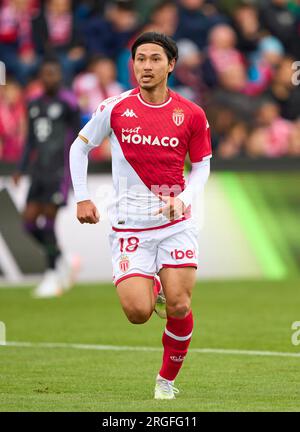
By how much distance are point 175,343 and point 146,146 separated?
132cm

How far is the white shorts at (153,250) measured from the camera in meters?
8.17

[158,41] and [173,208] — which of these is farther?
[158,41]

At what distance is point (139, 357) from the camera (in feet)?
33.7

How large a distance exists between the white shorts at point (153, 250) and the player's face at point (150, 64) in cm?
97

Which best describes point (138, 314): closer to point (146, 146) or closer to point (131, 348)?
point (146, 146)

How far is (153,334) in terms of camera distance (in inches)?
473

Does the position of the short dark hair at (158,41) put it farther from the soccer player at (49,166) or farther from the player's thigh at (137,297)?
the soccer player at (49,166)

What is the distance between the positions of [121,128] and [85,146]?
11.7 inches

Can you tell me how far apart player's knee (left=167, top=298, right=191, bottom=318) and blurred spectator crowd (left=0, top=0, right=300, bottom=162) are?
401 inches

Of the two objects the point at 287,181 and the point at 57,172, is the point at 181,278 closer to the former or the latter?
the point at 57,172

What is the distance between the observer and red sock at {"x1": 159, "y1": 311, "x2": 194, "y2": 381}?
26.7ft

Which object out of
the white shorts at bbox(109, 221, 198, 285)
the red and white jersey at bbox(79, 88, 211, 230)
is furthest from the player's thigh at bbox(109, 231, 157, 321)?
the red and white jersey at bbox(79, 88, 211, 230)

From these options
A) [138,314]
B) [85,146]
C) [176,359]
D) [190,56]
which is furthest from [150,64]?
[190,56]

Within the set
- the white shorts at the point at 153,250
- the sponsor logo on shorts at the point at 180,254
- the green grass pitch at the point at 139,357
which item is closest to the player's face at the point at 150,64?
the white shorts at the point at 153,250
